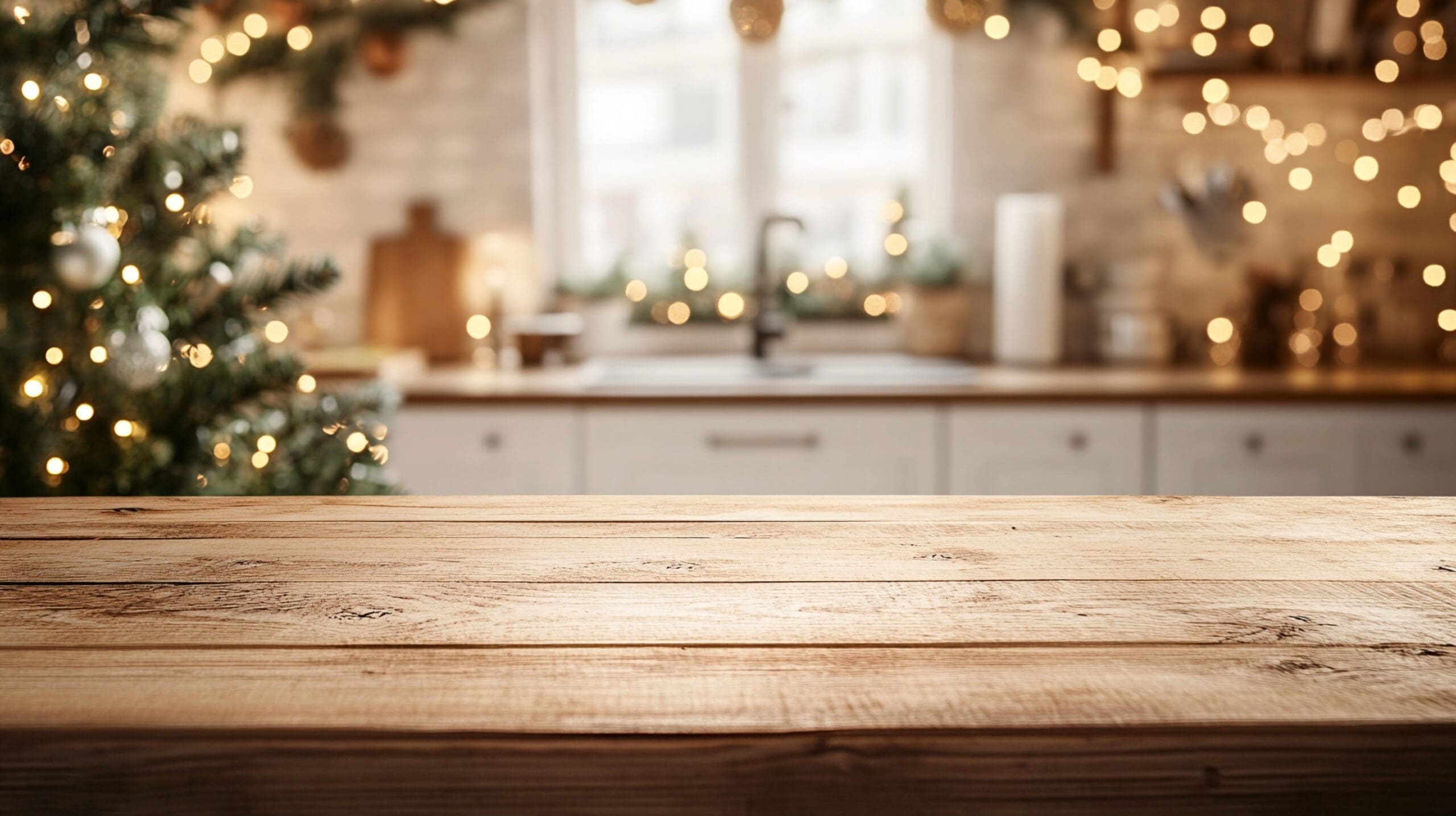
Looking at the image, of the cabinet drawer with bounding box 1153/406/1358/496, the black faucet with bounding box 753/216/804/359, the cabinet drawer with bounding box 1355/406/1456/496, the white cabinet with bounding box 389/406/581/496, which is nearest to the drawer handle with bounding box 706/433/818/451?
the white cabinet with bounding box 389/406/581/496

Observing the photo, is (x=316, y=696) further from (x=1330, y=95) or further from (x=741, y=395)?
(x=1330, y=95)

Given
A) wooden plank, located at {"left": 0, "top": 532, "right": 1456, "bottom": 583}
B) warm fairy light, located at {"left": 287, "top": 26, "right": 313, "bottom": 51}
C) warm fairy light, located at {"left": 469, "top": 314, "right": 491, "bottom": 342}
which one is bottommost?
wooden plank, located at {"left": 0, "top": 532, "right": 1456, "bottom": 583}

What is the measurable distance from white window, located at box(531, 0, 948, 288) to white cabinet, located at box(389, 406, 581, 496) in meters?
0.77

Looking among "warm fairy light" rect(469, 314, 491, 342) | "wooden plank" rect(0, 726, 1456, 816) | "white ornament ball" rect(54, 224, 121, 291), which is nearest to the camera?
"wooden plank" rect(0, 726, 1456, 816)

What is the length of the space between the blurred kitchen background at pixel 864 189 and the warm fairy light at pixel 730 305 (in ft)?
0.05

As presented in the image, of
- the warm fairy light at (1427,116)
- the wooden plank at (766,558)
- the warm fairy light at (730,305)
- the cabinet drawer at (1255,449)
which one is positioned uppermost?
the warm fairy light at (1427,116)

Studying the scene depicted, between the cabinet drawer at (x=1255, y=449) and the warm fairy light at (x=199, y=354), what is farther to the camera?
the cabinet drawer at (x=1255, y=449)

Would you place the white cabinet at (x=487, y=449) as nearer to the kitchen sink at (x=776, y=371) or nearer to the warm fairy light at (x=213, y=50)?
the kitchen sink at (x=776, y=371)

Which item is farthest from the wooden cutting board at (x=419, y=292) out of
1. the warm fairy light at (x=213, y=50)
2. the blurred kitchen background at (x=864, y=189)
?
the warm fairy light at (x=213, y=50)

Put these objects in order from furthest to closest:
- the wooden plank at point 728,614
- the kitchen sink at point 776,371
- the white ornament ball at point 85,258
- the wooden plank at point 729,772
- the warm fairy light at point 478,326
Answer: the warm fairy light at point 478,326 < the kitchen sink at point 776,371 < the white ornament ball at point 85,258 < the wooden plank at point 728,614 < the wooden plank at point 729,772

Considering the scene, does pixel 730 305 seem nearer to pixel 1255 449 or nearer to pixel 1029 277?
pixel 1029 277

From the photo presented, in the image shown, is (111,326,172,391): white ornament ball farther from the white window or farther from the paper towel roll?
the paper towel roll

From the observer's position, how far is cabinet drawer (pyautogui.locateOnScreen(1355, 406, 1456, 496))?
2.40 metres

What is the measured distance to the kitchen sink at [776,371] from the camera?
250 centimetres
